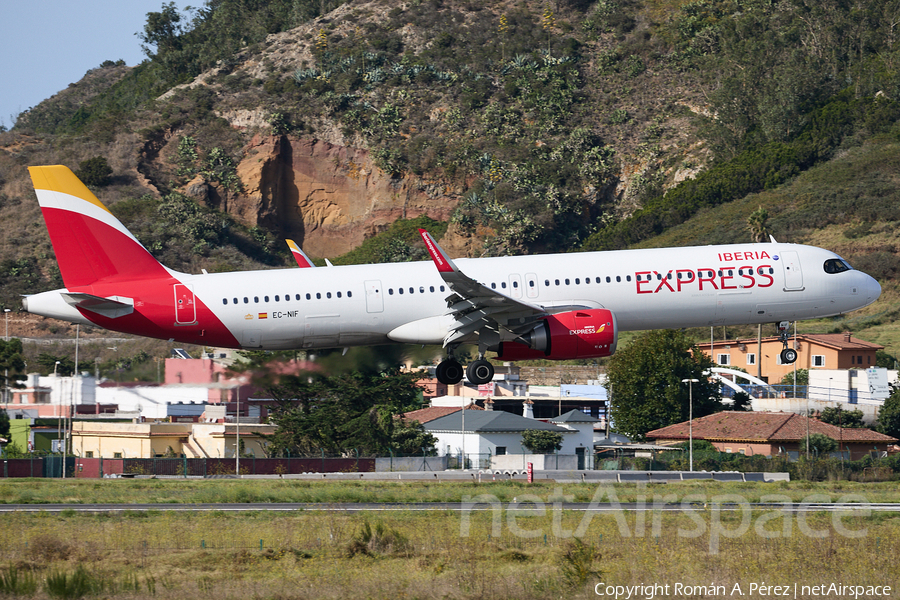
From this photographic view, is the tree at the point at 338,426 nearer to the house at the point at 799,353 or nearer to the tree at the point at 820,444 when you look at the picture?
the tree at the point at 820,444

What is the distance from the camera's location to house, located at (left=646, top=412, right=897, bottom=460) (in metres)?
77.3

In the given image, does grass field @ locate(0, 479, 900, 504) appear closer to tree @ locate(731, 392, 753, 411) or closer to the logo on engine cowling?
the logo on engine cowling

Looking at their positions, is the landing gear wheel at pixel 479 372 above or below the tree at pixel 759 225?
below

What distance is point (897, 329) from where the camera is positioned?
367ft

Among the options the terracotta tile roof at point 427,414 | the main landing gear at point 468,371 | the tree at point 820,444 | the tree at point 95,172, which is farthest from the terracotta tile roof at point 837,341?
the tree at point 95,172

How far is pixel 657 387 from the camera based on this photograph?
96.6 metres

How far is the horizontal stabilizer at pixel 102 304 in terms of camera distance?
119 feet

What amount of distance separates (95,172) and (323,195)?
3462cm

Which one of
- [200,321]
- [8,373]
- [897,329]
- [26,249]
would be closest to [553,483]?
[200,321]

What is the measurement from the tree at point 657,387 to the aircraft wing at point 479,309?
59523mm

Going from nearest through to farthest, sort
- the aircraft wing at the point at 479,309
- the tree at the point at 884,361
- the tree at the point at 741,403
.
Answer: the aircraft wing at the point at 479,309 → the tree at the point at 741,403 → the tree at the point at 884,361
